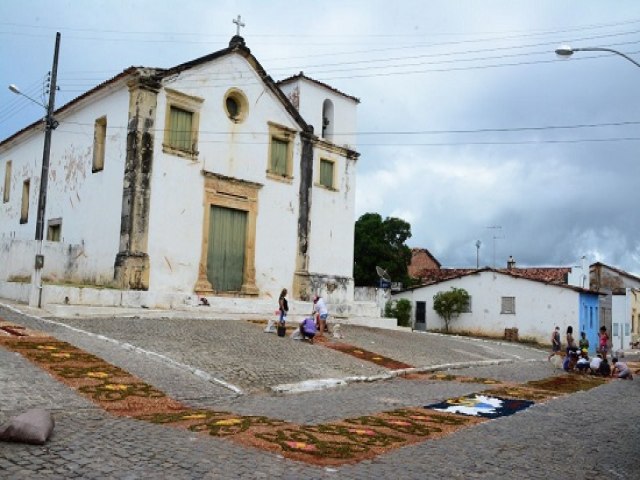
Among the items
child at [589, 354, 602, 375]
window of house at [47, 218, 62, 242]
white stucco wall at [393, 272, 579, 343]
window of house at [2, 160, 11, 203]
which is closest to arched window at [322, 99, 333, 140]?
window of house at [47, 218, 62, 242]

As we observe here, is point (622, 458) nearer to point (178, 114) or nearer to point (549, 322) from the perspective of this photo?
point (178, 114)

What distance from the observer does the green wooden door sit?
21.9 m

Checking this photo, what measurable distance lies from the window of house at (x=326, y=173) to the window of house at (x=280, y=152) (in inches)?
83.0

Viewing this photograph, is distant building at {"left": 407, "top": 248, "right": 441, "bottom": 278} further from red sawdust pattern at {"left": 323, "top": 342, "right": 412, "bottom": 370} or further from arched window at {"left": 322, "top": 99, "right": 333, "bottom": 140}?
red sawdust pattern at {"left": 323, "top": 342, "right": 412, "bottom": 370}

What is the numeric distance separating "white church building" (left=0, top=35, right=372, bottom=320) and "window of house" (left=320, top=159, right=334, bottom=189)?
0.26 ft

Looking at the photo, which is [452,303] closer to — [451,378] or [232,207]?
[232,207]

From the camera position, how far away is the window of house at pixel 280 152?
24.1 m

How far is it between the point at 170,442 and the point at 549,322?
31.7 metres

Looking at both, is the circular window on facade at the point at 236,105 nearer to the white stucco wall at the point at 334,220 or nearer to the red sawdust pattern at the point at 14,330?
the white stucco wall at the point at 334,220

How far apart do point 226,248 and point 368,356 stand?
7.88 metres

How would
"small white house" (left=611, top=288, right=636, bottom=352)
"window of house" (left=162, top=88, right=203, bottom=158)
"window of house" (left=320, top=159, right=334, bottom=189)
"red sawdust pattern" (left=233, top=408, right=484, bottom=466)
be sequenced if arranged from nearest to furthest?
"red sawdust pattern" (left=233, top=408, right=484, bottom=466), "window of house" (left=162, top=88, right=203, bottom=158), "window of house" (left=320, top=159, right=334, bottom=189), "small white house" (left=611, top=288, right=636, bottom=352)

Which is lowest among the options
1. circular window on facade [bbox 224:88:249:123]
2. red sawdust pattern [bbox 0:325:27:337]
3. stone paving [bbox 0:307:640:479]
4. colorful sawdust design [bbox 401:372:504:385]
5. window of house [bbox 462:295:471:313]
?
colorful sawdust design [bbox 401:372:504:385]

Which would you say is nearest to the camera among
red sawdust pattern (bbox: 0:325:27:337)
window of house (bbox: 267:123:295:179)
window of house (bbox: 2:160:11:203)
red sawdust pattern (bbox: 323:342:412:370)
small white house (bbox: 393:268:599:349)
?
red sawdust pattern (bbox: 0:325:27:337)

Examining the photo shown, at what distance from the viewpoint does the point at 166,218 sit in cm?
2045
